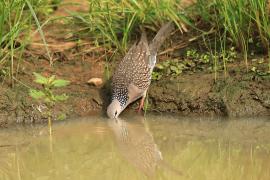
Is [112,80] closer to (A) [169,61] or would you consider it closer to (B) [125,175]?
(A) [169,61]

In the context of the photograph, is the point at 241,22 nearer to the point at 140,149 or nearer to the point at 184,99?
the point at 184,99

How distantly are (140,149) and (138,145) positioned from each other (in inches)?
4.9

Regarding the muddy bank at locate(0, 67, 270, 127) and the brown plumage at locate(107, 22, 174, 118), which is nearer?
the muddy bank at locate(0, 67, 270, 127)

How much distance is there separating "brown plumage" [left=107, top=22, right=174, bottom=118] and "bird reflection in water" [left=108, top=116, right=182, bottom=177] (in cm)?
21

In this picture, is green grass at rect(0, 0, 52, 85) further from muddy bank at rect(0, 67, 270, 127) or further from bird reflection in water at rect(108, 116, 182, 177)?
bird reflection in water at rect(108, 116, 182, 177)

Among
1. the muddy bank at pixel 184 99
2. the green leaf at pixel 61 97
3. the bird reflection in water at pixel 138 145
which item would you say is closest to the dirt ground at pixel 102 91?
the muddy bank at pixel 184 99


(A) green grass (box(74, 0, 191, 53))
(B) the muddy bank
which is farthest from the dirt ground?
(A) green grass (box(74, 0, 191, 53))

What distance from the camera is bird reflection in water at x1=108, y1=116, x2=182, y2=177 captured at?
20.3 feet

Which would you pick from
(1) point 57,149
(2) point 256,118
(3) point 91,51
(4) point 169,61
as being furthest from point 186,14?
(1) point 57,149

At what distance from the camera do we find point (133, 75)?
789 centimetres

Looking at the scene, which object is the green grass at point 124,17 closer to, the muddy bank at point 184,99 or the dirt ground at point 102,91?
the dirt ground at point 102,91

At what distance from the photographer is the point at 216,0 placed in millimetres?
7738

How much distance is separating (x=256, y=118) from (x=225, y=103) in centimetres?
36

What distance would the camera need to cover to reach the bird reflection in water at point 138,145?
618cm
